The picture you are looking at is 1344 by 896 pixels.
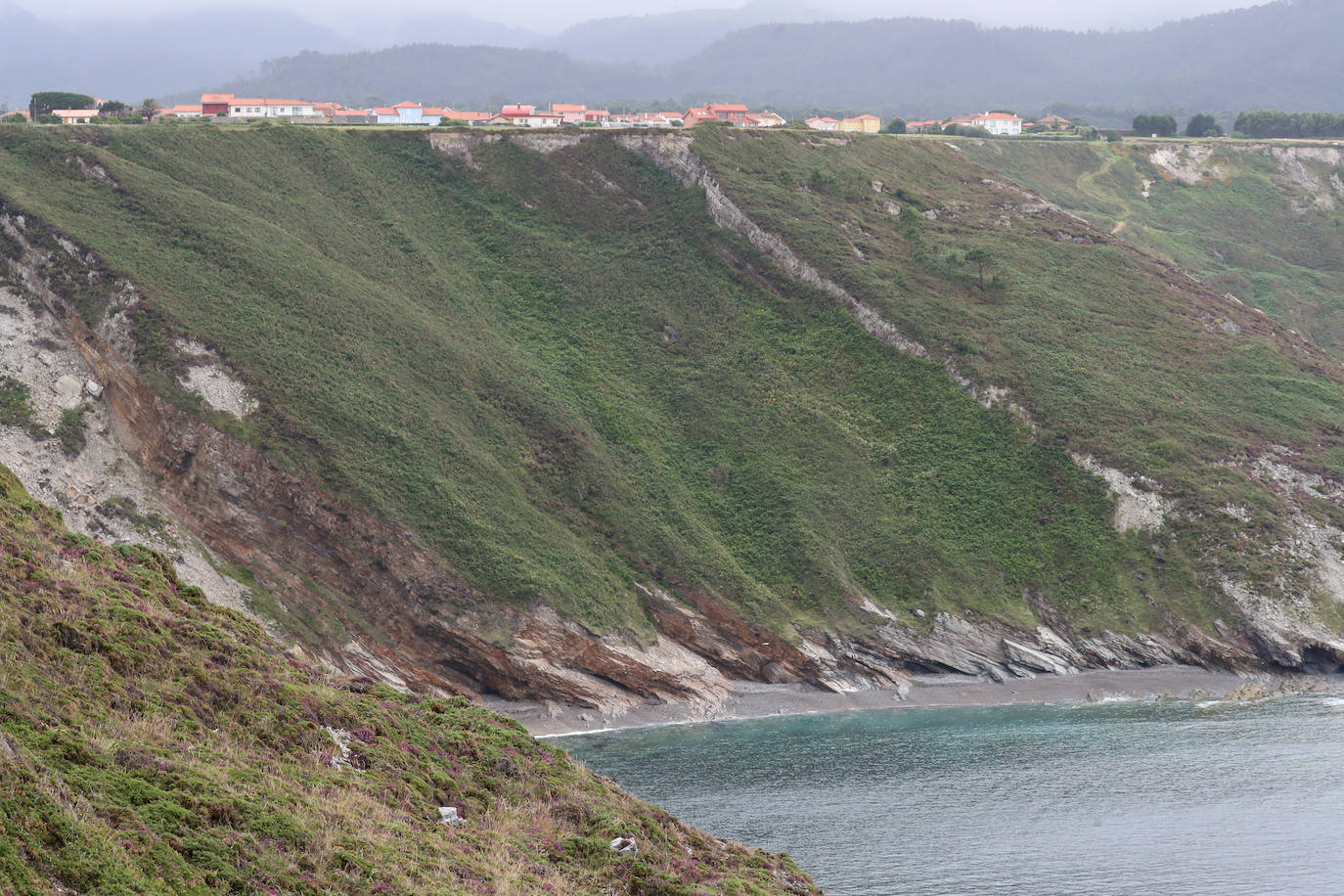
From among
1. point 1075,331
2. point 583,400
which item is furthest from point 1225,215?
point 583,400

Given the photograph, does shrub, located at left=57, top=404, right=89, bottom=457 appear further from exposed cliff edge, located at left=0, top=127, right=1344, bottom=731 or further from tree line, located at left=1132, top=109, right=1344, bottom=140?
tree line, located at left=1132, top=109, right=1344, bottom=140

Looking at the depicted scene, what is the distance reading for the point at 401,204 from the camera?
93000mm

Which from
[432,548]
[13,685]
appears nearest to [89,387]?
[432,548]

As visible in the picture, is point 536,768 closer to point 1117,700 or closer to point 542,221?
point 1117,700

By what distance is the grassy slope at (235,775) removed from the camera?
20172mm

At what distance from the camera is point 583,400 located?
80.3 metres

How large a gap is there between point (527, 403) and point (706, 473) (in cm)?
1294

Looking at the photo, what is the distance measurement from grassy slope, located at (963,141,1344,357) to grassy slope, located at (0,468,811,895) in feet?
341

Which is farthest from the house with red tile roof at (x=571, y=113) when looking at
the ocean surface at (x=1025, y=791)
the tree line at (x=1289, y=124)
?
the tree line at (x=1289, y=124)

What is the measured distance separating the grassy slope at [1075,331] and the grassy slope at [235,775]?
49.8 meters

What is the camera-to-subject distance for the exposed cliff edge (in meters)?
61.8

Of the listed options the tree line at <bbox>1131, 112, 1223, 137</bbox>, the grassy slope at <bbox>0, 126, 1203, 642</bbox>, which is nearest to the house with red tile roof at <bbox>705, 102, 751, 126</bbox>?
the grassy slope at <bbox>0, 126, 1203, 642</bbox>

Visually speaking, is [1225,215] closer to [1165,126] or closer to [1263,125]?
[1165,126]

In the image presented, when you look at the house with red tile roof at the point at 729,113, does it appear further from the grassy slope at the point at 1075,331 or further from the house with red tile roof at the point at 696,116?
the grassy slope at the point at 1075,331
